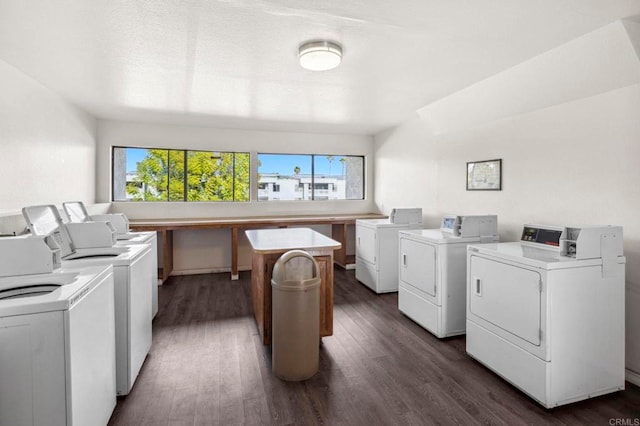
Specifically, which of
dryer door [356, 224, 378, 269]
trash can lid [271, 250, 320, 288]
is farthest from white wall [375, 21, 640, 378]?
trash can lid [271, 250, 320, 288]

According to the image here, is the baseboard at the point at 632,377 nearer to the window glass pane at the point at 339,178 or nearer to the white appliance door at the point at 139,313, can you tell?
the white appliance door at the point at 139,313

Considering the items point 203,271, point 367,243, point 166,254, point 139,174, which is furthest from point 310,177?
point 139,174

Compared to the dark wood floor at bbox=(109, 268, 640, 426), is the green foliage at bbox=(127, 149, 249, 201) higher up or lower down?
higher up

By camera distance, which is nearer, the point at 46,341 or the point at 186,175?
the point at 46,341

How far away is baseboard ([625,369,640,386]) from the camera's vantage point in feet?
7.51

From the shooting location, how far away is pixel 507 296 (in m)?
2.27

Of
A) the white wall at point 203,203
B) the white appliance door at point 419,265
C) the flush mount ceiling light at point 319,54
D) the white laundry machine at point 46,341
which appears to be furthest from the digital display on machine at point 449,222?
the white laundry machine at point 46,341

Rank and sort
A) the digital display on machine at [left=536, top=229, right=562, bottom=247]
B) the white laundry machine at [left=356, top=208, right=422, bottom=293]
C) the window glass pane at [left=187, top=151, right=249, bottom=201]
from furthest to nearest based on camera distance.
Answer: the window glass pane at [left=187, top=151, right=249, bottom=201], the white laundry machine at [left=356, top=208, right=422, bottom=293], the digital display on machine at [left=536, top=229, right=562, bottom=247]

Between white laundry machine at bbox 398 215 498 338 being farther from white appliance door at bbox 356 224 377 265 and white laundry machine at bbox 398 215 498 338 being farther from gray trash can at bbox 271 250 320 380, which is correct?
gray trash can at bbox 271 250 320 380

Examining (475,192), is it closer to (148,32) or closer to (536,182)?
(536,182)

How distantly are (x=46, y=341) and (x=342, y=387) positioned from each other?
1744mm

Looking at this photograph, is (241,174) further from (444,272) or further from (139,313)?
(444,272)

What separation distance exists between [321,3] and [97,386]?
8.05 ft

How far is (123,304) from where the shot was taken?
6.85ft
